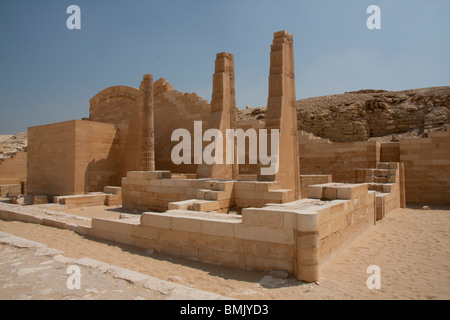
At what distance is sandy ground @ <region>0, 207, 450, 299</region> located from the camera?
3.97 metres

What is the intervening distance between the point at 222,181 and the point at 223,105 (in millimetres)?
3267

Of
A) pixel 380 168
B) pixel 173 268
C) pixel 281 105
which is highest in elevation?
pixel 281 105

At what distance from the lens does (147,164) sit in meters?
13.4

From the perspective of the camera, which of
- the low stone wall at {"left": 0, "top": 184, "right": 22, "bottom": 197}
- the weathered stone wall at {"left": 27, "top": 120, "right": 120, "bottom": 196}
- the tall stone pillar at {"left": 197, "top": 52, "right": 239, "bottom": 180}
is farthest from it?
the low stone wall at {"left": 0, "top": 184, "right": 22, "bottom": 197}

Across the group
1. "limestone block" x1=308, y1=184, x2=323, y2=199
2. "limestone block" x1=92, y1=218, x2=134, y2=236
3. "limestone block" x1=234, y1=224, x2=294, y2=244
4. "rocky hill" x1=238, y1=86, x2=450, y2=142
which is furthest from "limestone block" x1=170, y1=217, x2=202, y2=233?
"rocky hill" x1=238, y1=86, x2=450, y2=142

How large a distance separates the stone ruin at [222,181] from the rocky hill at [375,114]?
9885 mm

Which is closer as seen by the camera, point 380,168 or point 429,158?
point 380,168

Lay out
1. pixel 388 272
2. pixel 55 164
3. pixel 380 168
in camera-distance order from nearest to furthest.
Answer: pixel 388 272 < pixel 380 168 < pixel 55 164

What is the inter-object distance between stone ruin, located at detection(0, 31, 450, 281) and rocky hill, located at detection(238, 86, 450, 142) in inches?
389

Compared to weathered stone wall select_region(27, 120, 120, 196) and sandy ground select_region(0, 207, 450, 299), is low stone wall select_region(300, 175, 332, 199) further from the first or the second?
weathered stone wall select_region(27, 120, 120, 196)

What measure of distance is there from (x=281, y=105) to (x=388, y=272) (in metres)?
5.41

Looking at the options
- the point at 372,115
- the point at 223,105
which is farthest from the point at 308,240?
the point at 372,115
